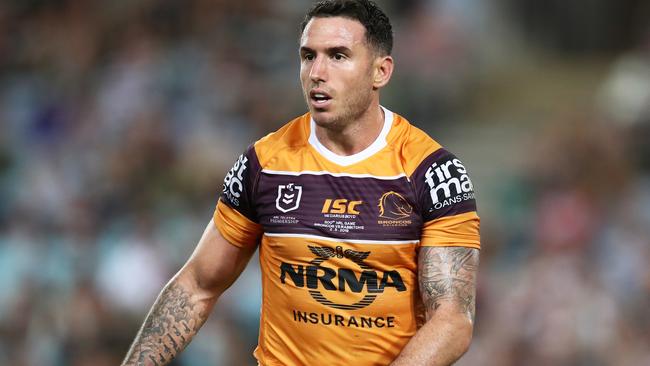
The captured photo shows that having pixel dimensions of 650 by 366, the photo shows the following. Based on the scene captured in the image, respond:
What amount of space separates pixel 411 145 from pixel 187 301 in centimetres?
→ 130

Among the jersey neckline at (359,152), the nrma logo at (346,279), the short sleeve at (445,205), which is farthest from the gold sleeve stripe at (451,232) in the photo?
the jersey neckline at (359,152)

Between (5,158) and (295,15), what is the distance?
338 centimetres

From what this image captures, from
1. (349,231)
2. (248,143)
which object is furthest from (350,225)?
(248,143)

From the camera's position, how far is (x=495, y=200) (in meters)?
11.5

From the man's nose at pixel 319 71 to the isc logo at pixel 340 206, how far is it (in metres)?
0.55

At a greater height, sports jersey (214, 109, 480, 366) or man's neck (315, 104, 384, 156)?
man's neck (315, 104, 384, 156)

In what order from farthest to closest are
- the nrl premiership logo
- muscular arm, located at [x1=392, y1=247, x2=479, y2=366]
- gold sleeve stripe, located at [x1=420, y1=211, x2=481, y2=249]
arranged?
the nrl premiership logo → gold sleeve stripe, located at [x1=420, y1=211, x2=481, y2=249] → muscular arm, located at [x1=392, y1=247, x2=479, y2=366]

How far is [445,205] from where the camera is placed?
17.7 feet

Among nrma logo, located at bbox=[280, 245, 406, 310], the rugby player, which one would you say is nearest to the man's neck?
the rugby player

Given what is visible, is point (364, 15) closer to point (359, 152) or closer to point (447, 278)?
point (359, 152)

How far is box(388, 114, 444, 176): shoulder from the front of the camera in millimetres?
5535

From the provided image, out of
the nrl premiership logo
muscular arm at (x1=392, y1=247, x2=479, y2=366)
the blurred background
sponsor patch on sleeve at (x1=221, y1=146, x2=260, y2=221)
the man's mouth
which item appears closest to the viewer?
muscular arm at (x1=392, y1=247, x2=479, y2=366)

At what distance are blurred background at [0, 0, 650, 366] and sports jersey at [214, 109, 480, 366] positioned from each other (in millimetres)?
4184

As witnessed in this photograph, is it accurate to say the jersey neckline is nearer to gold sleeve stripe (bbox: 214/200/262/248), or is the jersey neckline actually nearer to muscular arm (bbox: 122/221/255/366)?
gold sleeve stripe (bbox: 214/200/262/248)
